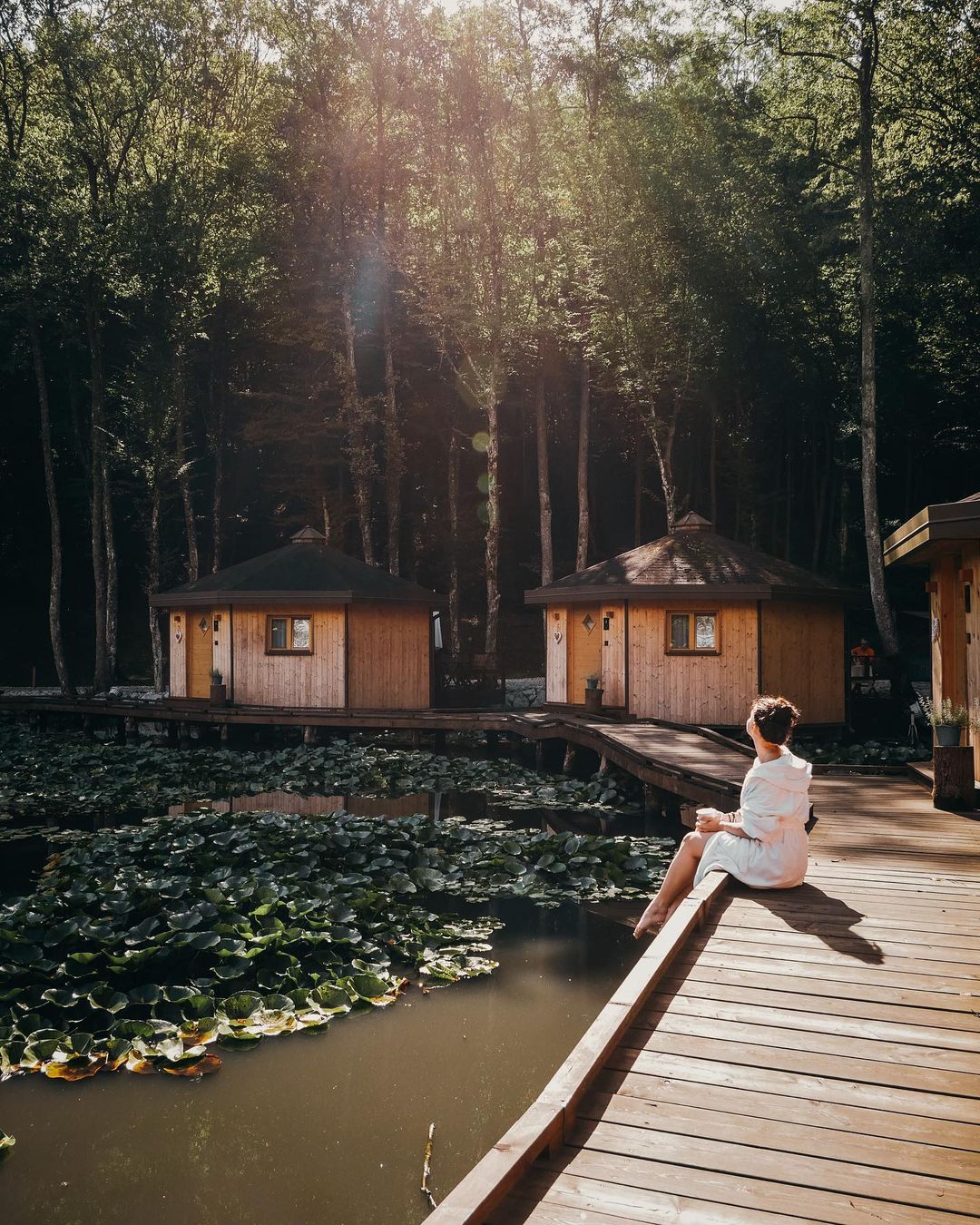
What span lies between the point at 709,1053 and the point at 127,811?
10.2m

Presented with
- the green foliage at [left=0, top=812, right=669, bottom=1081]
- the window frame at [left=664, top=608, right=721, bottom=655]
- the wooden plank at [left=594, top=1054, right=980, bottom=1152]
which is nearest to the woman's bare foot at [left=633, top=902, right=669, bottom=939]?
the green foliage at [left=0, top=812, right=669, bottom=1081]

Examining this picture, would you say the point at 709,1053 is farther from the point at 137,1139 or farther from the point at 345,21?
the point at 345,21

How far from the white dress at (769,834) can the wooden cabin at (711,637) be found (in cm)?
1056

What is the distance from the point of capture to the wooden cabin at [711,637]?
1582cm

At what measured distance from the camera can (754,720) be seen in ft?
16.9

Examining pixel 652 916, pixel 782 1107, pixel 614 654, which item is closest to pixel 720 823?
pixel 652 916

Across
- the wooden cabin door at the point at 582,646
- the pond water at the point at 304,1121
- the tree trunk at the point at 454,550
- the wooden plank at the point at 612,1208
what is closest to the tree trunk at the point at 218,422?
the tree trunk at the point at 454,550

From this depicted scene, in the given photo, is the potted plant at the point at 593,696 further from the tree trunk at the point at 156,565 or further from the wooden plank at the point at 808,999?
the tree trunk at the point at 156,565

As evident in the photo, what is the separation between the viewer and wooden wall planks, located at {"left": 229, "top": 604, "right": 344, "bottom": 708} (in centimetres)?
1817

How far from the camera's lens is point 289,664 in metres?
18.4

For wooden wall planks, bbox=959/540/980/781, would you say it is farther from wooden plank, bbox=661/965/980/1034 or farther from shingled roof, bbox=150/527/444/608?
shingled roof, bbox=150/527/444/608

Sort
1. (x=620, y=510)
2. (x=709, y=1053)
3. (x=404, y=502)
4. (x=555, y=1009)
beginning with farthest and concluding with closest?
(x=620, y=510), (x=404, y=502), (x=555, y=1009), (x=709, y=1053)

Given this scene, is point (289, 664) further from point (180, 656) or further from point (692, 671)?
point (692, 671)

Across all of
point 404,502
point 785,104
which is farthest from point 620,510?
point 785,104
